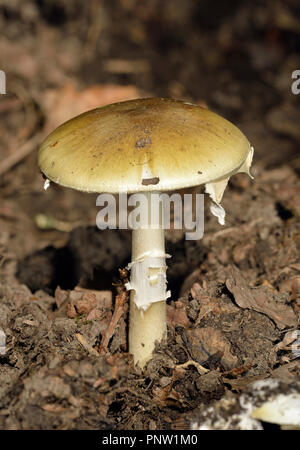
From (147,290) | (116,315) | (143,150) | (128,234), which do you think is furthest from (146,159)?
(128,234)

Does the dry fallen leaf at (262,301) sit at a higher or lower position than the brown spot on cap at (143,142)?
lower

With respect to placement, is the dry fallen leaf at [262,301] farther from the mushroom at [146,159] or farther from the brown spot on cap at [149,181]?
the brown spot on cap at [149,181]

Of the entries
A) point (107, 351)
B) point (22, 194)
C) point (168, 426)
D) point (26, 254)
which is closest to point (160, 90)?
point (22, 194)

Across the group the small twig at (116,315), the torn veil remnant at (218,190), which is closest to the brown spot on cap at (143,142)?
the torn veil remnant at (218,190)

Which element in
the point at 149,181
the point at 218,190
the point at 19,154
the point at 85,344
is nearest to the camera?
the point at 149,181

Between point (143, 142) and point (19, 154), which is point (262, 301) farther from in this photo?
point (19, 154)

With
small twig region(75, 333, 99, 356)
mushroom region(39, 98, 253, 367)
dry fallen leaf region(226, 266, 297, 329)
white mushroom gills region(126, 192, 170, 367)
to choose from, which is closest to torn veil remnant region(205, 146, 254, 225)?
mushroom region(39, 98, 253, 367)

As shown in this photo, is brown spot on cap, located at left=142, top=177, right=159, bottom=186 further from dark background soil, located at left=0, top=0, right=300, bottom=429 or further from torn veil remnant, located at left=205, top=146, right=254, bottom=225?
dark background soil, located at left=0, top=0, right=300, bottom=429
